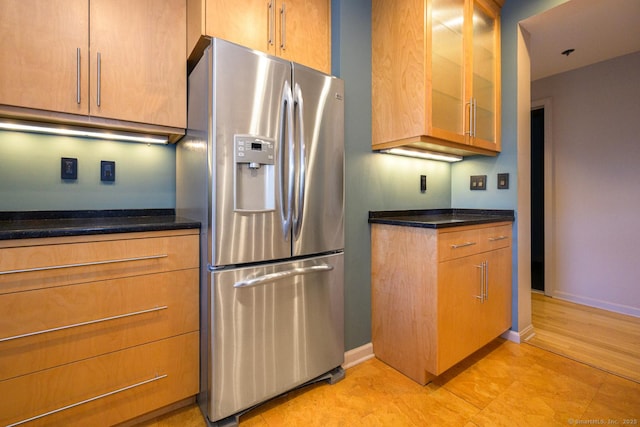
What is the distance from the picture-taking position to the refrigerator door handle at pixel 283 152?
1.40 m

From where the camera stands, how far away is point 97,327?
45.7 inches

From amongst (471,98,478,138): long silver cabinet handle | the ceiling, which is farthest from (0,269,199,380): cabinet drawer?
the ceiling

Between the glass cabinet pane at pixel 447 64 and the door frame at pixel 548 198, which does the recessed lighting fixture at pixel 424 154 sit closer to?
the glass cabinet pane at pixel 447 64

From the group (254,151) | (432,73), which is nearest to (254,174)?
(254,151)

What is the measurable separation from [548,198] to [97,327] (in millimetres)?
3840

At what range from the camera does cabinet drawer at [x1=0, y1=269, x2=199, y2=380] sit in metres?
1.03

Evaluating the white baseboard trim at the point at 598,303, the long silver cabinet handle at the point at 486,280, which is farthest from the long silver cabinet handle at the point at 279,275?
the white baseboard trim at the point at 598,303

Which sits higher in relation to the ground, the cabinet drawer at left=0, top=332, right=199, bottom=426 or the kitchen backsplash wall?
the kitchen backsplash wall

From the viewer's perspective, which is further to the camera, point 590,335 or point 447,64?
point 590,335

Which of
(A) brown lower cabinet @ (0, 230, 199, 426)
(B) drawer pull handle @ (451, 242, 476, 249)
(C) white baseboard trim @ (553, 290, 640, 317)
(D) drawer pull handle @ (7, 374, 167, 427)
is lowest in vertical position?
(C) white baseboard trim @ (553, 290, 640, 317)

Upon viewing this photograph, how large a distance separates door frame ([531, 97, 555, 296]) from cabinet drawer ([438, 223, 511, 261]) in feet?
4.50

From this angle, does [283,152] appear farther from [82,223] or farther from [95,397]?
[95,397]

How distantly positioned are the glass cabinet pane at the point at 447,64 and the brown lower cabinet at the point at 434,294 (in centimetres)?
73

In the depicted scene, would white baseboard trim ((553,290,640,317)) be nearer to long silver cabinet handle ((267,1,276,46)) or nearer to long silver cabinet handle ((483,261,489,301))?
long silver cabinet handle ((483,261,489,301))
